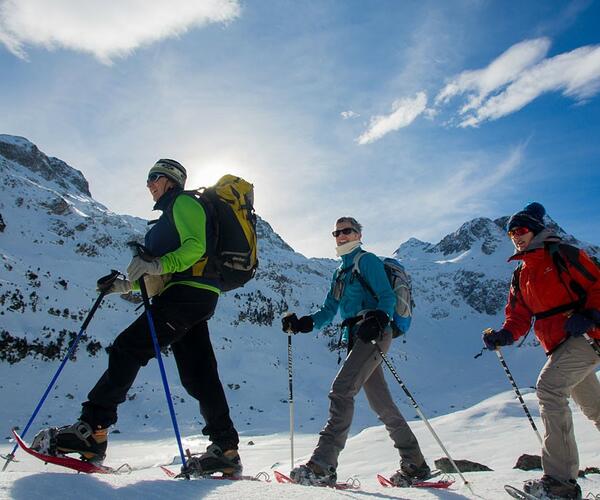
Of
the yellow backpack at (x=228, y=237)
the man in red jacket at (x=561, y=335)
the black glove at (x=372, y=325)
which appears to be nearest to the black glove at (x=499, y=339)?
the man in red jacket at (x=561, y=335)

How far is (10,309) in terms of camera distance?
768 inches

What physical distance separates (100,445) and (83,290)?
81.9 ft

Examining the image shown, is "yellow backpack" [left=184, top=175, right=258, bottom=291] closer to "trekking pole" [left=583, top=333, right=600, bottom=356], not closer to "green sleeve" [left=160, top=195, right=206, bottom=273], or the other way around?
"green sleeve" [left=160, top=195, right=206, bottom=273]

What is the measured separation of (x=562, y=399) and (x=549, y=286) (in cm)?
87

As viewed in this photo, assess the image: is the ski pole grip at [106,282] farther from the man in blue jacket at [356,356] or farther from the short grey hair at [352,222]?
the short grey hair at [352,222]

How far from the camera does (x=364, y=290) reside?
173 inches

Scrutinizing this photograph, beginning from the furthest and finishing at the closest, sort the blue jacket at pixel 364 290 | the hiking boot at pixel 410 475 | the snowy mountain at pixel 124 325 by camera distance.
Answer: the snowy mountain at pixel 124 325, the hiking boot at pixel 410 475, the blue jacket at pixel 364 290

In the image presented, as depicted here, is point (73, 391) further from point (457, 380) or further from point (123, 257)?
point (457, 380)

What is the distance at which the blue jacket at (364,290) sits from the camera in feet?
13.6

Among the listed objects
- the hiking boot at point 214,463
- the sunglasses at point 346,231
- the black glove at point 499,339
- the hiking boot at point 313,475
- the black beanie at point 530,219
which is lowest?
the hiking boot at point 313,475

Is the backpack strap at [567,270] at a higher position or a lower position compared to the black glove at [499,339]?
higher

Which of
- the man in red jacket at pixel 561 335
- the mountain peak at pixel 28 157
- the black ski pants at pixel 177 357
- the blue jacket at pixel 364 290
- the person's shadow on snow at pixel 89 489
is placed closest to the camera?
the person's shadow on snow at pixel 89 489

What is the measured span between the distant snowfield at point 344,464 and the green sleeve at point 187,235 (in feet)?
4.86

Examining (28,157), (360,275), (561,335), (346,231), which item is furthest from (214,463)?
(28,157)
